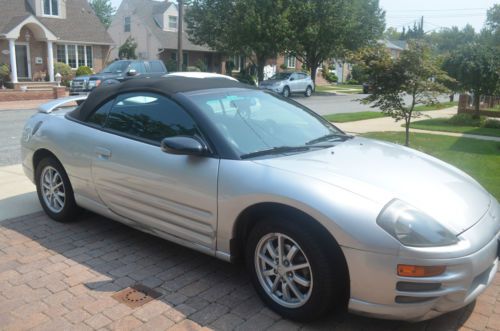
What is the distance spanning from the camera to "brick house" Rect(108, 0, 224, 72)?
42719 mm

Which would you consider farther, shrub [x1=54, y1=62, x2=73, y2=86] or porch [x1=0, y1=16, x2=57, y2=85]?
shrub [x1=54, y1=62, x2=73, y2=86]

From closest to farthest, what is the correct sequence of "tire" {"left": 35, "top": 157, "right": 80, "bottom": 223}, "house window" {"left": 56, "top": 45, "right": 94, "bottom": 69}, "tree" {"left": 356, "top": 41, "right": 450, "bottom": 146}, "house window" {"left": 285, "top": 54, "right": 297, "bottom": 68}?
"tire" {"left": 35, "top": 157, "right": 80, "bottom": 223}
"tree" {"left": 356, "top": 41, "right": 450, "bottom": 146}
"house window" {"left": 56, "top": 45, "right": 94, "bottom": 69}
"house window" {"left": 285, "top": 54, "right": 297, "bottom": 68}

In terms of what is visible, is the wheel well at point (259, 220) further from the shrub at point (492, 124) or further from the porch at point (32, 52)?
the porch at point (32, 52)

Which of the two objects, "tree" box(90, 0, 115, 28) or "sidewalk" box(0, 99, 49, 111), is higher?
"tree" box(90, 0, 115, 28)

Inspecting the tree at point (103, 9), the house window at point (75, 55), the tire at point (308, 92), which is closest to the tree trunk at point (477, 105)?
the tire at point (308, 92)

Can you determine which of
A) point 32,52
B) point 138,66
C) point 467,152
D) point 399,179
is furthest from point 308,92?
point 399,179

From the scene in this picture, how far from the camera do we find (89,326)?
122 inches

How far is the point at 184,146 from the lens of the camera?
3506mm

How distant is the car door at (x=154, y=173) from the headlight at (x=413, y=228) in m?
1.25

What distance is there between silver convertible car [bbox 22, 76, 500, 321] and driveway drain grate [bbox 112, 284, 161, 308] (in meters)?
0.46

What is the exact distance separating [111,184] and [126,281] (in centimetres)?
93

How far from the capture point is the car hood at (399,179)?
9.78 ft

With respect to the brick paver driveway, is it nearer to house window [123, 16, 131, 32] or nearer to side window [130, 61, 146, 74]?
side window [130, 61, 146, 74]

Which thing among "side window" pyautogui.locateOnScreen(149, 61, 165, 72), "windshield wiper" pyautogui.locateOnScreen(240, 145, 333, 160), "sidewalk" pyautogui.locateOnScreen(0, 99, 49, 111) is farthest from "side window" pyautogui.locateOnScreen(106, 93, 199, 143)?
"side window" pyautogui.locateOnScreen(149, 61, 165, 72)
